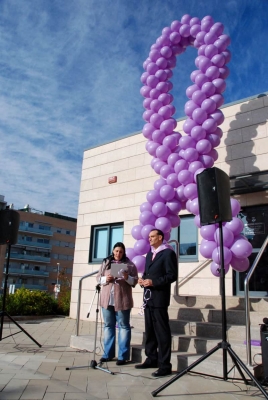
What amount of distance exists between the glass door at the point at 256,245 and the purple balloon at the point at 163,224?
2298 mm

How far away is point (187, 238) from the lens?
8.62 meters

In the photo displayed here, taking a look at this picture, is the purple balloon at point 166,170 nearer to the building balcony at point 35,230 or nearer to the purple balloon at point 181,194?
the purple balloon at point 181,194

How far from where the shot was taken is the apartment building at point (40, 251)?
7169 cm

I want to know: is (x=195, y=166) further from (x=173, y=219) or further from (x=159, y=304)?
(x=159, y=304)

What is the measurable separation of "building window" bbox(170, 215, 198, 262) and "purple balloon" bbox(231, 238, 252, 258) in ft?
10.3

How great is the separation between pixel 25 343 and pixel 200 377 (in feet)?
10.5

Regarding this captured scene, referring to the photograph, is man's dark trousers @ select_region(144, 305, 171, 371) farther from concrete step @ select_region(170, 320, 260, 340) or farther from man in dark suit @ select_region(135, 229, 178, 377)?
concrete step @ select_region(170, 320, 260, 340)

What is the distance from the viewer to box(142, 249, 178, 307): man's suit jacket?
407cm

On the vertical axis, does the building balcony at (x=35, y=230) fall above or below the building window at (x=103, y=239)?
above

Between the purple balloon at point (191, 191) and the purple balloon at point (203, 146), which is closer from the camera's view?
the purple balloon at point (191, 191)

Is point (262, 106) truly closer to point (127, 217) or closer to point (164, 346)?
point (127, 217)

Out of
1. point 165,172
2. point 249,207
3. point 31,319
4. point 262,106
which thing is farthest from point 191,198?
point 31,319

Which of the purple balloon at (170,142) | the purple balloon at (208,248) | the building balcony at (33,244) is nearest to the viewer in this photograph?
the purple balloon at (208,248)

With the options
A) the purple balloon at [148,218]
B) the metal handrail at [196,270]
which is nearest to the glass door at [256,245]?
the metal handrail at [196,270]
